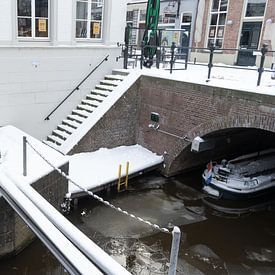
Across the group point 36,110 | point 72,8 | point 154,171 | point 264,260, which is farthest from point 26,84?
point 264,260

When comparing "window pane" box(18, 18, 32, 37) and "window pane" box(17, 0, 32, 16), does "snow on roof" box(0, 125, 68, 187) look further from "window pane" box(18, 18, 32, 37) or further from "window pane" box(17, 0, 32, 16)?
"window pane" box(17, 0, 32, 16)

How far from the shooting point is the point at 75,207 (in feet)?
28.5

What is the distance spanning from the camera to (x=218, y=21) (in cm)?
2036

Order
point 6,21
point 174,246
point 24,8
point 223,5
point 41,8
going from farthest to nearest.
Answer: point 223,5 < point 41,8 < point 24,8 < point 6,21 < point 174,246

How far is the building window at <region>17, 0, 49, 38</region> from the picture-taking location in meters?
10.3

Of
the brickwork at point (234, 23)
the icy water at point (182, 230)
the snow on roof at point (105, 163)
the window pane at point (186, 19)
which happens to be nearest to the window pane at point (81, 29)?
the snow on roof at point (105, 163)

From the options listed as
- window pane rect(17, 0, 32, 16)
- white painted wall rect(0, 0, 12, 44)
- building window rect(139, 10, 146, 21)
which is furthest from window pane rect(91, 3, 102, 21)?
building window rect(139, 10, 146, 21)

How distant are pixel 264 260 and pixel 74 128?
707cm

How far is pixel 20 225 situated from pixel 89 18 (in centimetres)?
834

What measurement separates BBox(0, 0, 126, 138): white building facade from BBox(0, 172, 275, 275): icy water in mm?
3941

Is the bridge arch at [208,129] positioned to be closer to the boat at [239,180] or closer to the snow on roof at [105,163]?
the snow on roof at [105,163]

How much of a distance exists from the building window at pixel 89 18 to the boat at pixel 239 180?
643 cm

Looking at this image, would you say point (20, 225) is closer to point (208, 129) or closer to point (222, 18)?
point (208, 129)

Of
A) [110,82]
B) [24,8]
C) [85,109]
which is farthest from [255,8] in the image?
[24,8]
